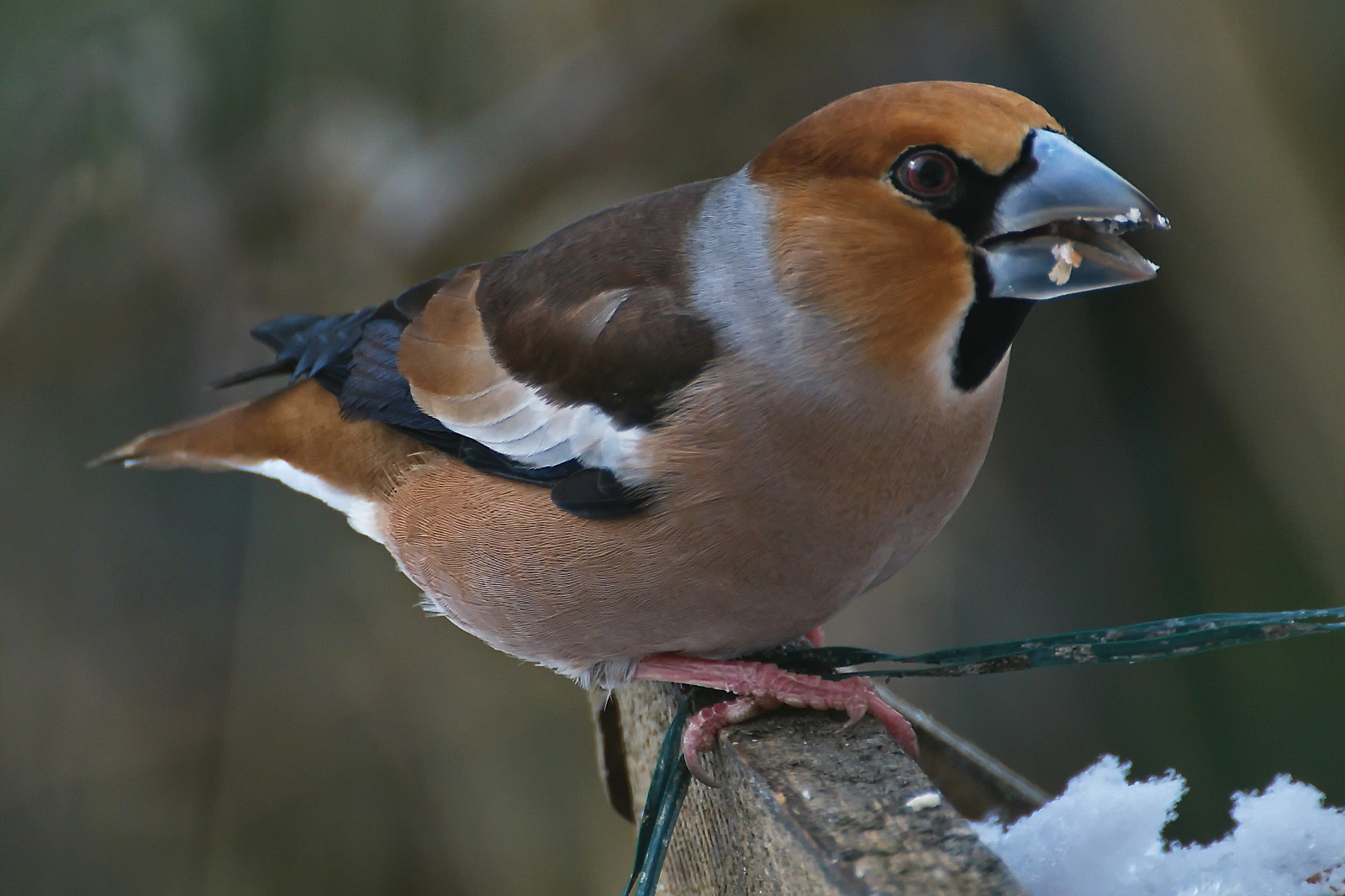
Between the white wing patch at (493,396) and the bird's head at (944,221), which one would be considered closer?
the bird's head at (944,221)

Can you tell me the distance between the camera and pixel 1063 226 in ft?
5.26

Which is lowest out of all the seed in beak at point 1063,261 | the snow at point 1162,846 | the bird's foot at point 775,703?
the snow at point 1162,846

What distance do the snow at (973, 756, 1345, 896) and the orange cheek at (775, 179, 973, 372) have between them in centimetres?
63

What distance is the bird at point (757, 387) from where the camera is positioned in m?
1.59

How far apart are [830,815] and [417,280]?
2.96m

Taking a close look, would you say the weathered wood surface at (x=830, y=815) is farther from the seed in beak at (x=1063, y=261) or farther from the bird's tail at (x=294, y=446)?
the bird's tail at (x=294, y=446)

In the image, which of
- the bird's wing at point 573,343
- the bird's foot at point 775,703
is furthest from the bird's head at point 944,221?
the bird's foot at point 775,703

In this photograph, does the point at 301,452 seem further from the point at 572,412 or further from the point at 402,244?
the point at 402,244

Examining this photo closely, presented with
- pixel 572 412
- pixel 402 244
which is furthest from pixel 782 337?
pixel 402 244

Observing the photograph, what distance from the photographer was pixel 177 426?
275cm

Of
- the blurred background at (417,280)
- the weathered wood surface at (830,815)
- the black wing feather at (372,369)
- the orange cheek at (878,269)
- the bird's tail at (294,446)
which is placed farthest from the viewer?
the blurred background at (417,280)

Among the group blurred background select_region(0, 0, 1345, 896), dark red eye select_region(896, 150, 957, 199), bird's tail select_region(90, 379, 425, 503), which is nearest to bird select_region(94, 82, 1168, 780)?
dark red eye select_region(896, 150, 957, 199)

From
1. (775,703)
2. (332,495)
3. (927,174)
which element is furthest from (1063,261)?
(332,495)

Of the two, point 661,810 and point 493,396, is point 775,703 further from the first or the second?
point 493,396
